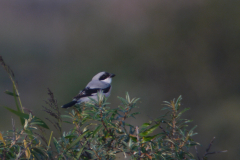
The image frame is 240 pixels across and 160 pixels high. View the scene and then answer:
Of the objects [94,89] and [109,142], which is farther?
[94,89]

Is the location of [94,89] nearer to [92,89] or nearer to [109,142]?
[92,89]

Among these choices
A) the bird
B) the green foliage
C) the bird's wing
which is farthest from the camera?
the bird's wing

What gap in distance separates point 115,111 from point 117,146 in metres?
0.14

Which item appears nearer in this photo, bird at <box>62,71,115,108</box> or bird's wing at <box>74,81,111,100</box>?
bird at <box>62,71,115,108</box>

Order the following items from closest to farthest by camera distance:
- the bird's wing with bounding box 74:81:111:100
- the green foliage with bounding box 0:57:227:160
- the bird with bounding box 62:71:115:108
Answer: the green foliage with bounding box 0:57:227:160
the bird with bounding box 62:71:115:108
the bird's wing with bounding box 74:81:111:100

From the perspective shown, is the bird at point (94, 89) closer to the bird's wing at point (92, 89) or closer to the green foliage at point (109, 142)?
the bird's wing at point (92, 89)

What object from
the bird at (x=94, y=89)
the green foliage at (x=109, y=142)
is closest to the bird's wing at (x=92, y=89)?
the bird at (x=94, y=89)

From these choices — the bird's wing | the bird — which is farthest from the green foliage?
the bird's wing

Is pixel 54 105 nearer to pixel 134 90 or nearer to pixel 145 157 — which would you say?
pixel 145 157

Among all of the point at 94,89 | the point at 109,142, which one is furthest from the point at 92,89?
the point at 109,142

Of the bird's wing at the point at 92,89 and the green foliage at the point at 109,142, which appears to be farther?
the bird's wing at the point at 92,89

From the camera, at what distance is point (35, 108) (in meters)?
3.97

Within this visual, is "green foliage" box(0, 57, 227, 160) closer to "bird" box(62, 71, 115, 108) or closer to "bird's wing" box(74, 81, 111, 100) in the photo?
"bird" box(62, 71, 115, 108)

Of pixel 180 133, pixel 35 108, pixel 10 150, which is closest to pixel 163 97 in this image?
pixel 35 108
